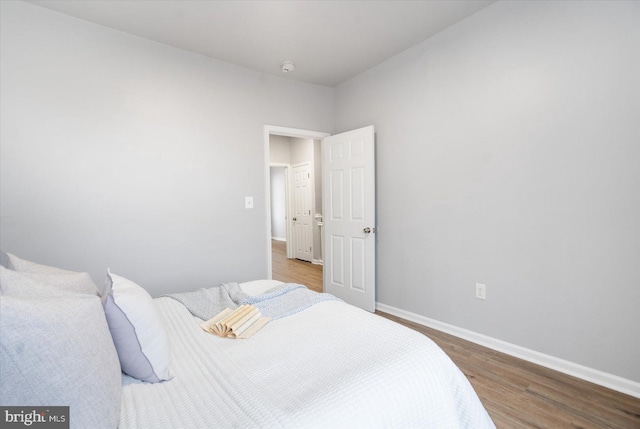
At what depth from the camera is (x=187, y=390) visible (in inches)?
38.4

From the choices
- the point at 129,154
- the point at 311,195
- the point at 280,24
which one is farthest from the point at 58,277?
the point at 311,195

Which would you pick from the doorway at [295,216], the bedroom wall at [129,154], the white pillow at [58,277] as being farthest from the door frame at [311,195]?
the white pillow at [58,277]

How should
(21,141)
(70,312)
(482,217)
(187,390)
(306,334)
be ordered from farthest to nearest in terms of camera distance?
1. (482,217)
2. (21,141)
3. (306,334)
4. (187,390)
5. (70,312)

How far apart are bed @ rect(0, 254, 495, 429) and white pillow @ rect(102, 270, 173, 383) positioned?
4 centimetres

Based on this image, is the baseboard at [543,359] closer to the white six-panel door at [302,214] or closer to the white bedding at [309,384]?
the white bedding at [309,384]

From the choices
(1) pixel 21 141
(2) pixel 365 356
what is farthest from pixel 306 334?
(1) pixel 21 141

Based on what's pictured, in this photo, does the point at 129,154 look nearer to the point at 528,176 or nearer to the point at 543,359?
the point at 528,176

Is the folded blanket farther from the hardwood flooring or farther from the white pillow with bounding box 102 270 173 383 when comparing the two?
the hardwood flooring

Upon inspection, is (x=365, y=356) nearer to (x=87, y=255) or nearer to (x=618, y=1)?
(x=87, y=255)

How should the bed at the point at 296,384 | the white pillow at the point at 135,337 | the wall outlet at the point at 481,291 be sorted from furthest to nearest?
the wall outlet at the point at 481,291 < the white pillow at the point at 135,337 < the bed at the point at 296,384

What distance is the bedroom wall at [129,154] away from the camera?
208cm

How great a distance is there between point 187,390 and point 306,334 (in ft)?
1.73

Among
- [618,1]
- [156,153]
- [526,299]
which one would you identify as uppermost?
[618,1]

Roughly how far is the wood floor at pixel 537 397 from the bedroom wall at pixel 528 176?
17 centimetres
